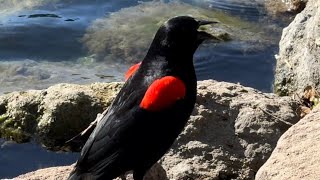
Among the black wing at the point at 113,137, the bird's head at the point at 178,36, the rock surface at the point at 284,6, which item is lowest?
the rock surface at the point at 284,6

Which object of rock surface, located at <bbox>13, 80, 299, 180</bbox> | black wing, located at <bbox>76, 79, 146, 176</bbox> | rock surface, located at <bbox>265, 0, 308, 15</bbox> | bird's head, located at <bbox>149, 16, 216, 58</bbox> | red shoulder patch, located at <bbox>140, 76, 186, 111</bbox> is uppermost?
bird's head, located at <bbox>149, 16, 216, 58</bbox>

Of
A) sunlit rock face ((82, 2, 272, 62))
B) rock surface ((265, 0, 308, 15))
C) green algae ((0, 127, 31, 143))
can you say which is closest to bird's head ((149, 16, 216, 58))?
green algae ((0, 127, 31, 143))

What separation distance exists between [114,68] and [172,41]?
382cm

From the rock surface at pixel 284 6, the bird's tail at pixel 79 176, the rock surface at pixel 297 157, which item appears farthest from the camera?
the rock surface at pixel 284 6

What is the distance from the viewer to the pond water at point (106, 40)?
792cm

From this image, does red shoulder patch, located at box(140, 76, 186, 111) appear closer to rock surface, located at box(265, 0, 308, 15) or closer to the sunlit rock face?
the sunlit rock face

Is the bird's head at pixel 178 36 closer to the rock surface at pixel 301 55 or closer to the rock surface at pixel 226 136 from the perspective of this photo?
the rock surface at pixel 226 136

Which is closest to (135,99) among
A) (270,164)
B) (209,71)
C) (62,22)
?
(270,164)

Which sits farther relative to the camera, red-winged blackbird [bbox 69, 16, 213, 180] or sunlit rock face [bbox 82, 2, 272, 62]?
sunlit rock face [bbox 82, 2, 272, 62]

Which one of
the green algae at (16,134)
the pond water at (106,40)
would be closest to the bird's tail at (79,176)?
the green algae at (16,134)

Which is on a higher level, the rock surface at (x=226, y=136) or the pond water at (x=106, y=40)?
the rock surface at (x=226, y=136)

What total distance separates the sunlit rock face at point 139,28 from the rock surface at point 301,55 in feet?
7.05

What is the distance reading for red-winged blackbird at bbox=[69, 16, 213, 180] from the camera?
13.7 feet

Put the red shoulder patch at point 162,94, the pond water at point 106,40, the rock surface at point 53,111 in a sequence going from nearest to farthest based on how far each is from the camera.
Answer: the red shoulder patch at point 162,94, the rock surface at point 53,111, the pond water at point 106,40
